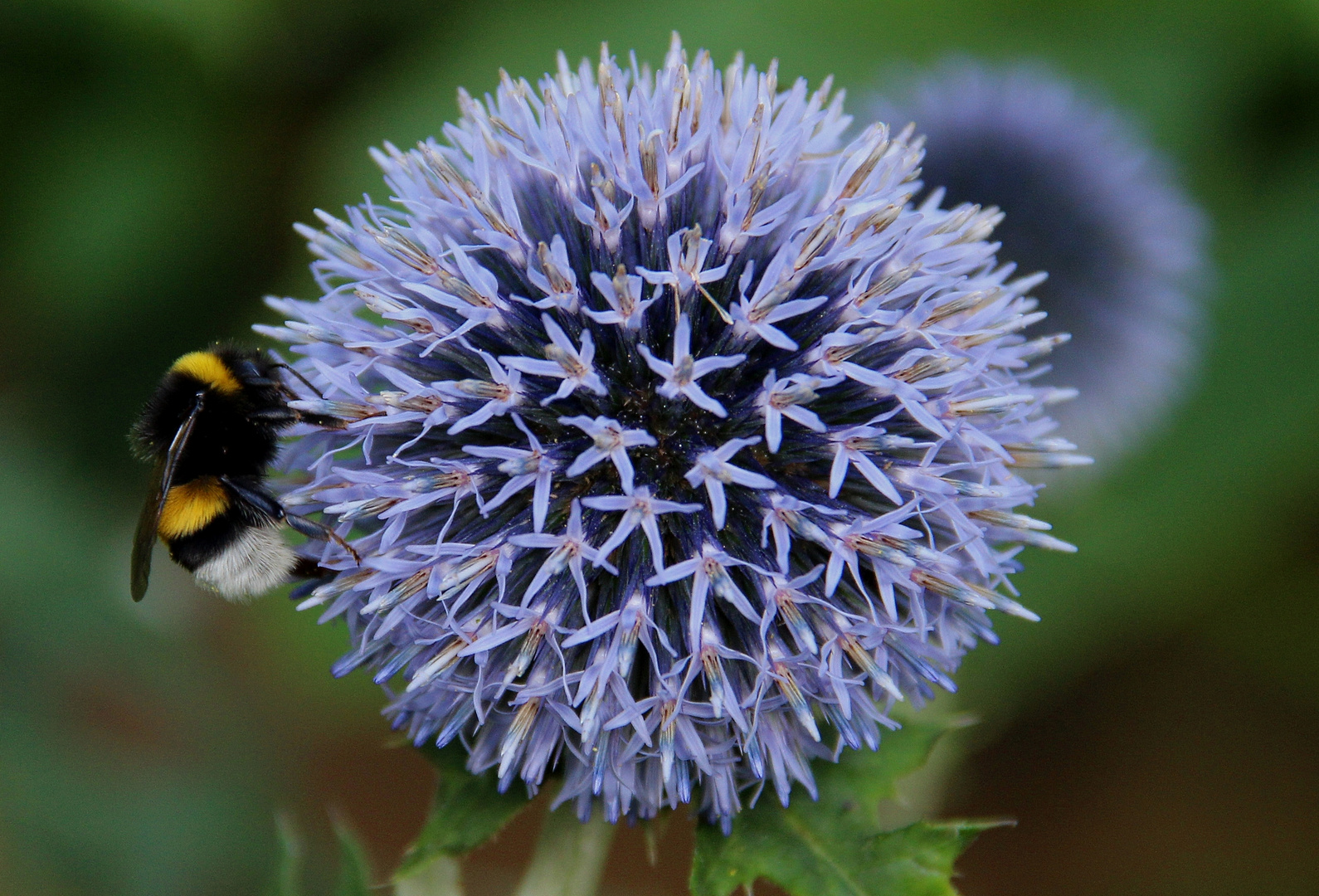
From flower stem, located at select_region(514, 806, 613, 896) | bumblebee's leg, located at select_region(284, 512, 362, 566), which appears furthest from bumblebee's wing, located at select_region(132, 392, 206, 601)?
flower stem, located at select_region(514, 806, 613, 896)

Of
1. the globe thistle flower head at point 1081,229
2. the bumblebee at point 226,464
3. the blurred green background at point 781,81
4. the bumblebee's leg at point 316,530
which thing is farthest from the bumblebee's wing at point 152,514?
the globe thistle flower head at point 1081,229

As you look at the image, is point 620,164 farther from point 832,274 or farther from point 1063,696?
point 1063,696

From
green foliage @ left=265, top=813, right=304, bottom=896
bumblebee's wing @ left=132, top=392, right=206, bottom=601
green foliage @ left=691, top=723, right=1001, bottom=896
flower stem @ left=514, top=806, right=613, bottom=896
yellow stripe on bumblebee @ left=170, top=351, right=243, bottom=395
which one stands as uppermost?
yellow stripe on bumblebee @ left=170, top=351, right=243, bottom=395

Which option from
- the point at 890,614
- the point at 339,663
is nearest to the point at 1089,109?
the point at 890,614

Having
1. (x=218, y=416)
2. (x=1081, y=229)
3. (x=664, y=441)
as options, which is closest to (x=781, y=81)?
(x=1081, y=229)

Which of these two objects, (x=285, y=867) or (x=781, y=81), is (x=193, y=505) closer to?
(x=285, y=867)

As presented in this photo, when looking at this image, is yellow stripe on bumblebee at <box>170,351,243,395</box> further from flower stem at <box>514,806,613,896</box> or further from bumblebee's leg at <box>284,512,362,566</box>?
flower stem at <box>514,806,613,896</box>
